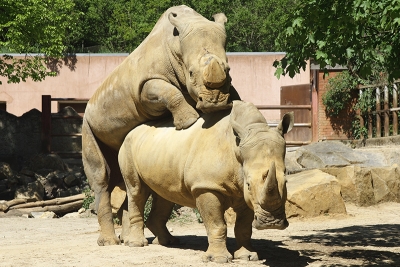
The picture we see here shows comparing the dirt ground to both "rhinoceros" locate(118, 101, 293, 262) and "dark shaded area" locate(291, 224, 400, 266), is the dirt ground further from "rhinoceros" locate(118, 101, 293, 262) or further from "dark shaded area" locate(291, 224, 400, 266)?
"rhinoceros" locate(118, 101, 293, 262)

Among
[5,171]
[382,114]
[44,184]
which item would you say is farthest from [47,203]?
[382,114]

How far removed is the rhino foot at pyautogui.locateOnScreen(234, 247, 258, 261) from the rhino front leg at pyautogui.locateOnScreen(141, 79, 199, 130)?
150cm

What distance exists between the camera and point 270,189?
7000mm

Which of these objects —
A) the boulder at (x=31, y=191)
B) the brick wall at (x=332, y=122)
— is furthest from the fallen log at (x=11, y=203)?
the brick wall at (x=332, y=122)

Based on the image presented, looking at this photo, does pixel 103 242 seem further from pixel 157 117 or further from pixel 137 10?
pixel 137 10

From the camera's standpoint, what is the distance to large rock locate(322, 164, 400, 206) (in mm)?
13547

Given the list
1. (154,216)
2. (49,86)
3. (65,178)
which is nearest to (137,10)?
(49,86)

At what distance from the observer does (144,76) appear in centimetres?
919

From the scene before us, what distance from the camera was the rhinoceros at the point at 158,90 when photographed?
831 cm

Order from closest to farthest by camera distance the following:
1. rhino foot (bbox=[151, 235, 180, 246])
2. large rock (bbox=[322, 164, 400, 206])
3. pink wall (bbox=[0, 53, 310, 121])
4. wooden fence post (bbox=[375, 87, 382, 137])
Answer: rhino foot (bbox=[151, 235, 180, 246]), large rock (bbox=[322, 164, 400, 206]), wooden fence post (bbox=[375, 87, 382, 137]), pink wall (bbox=[0, 53, 310, 121])

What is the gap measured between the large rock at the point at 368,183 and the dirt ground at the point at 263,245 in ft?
0.58

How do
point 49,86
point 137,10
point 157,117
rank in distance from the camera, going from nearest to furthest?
point 157,117, point 49,86, point 137,10

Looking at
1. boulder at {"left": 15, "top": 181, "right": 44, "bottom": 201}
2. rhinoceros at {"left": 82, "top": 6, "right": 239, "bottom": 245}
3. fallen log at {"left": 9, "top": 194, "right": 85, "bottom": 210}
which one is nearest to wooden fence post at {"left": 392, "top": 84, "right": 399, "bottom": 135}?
fallen log at {"left": 9, "top": 194, "right": 85, "bottom": 210}

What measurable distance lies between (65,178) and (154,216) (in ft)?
31.4
